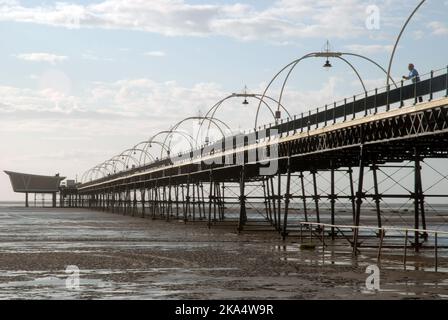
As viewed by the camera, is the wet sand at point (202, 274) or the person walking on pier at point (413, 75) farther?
the person walking on pier at point (413, 75)

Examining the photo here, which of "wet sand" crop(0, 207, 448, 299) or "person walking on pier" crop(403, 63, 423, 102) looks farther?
"person walking on pier" crop(403, 63, 423, 102)

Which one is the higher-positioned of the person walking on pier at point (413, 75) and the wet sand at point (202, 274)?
the person walking on pier at point (413, 75)

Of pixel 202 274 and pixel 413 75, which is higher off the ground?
pixel 413 75

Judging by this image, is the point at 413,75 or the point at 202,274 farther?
the point at 413,75

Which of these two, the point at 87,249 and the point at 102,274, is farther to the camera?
the point at 87,249

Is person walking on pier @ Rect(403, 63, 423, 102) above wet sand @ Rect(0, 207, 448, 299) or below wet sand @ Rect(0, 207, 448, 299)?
above

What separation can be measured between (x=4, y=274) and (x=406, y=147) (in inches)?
752

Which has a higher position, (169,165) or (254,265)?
(169,165)

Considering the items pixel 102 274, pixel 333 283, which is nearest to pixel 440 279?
pixel 333 283

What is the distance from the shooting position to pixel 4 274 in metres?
27.9

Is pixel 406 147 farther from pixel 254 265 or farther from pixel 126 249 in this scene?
pixel 126 249

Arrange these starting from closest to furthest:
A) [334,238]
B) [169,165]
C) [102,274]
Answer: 1. [102,274]
2. [334,238]
3. [169,165]
